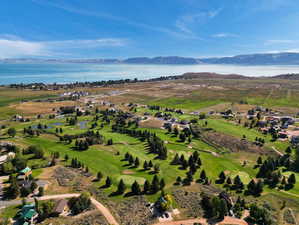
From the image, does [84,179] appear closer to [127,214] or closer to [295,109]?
[127,214]

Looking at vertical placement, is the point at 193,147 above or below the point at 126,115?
below

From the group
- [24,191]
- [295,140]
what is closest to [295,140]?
[295,140]

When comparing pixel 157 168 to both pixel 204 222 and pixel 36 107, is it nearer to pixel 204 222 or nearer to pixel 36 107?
pixel 204 222

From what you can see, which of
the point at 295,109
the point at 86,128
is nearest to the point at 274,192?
the point at 86,128

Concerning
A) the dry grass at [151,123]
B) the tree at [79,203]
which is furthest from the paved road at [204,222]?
the dry grass at [151,123]

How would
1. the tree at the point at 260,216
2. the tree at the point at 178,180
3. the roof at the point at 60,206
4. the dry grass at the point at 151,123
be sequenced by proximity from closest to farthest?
the tree at the point at 260,216
the roof at the point at 60,206
the tree at the point at 178,180
the dry grass at the point at 151,123

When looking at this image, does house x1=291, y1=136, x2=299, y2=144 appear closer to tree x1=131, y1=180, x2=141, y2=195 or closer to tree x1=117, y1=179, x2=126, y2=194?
tree x1=131, y1=180, x2=141, y2=195

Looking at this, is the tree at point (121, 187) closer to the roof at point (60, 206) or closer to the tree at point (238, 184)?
the roof at point (60, 206)

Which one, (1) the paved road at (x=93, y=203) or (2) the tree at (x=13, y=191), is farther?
(2) the tree at (x=13, y=191)
